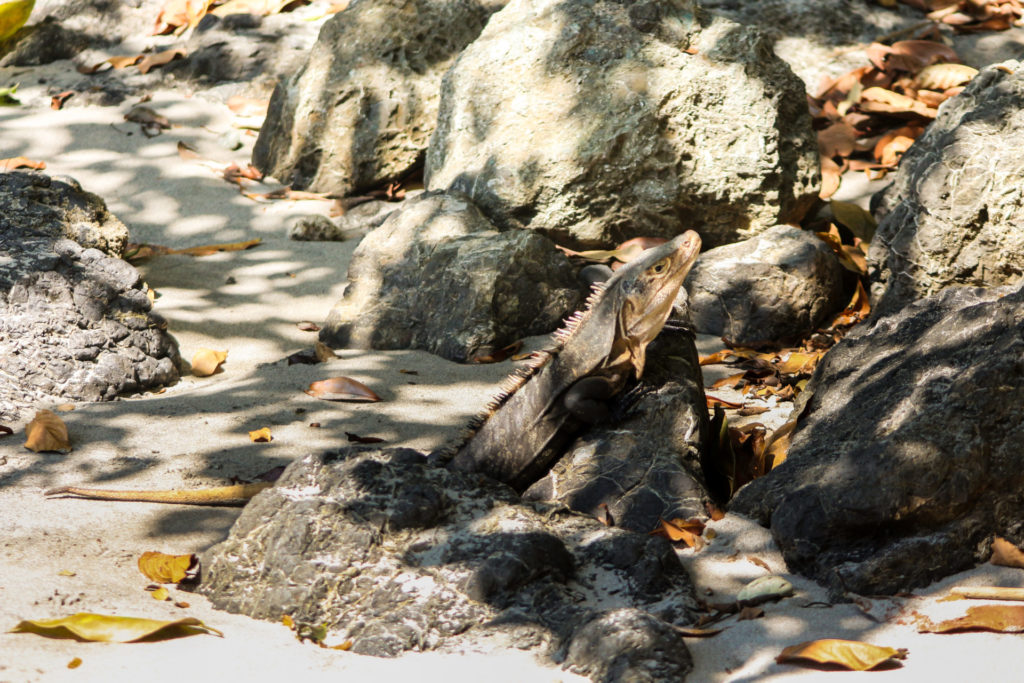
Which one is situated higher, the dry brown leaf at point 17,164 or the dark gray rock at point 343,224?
the dry brown leaf at point 17,164

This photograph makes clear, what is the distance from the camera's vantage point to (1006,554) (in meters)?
2.81

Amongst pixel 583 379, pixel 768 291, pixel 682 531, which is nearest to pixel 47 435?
pixel 583 379

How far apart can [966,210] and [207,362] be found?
12.5ft

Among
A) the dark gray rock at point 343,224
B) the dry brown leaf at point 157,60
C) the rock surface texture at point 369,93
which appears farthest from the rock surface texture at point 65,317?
the dry brown leaf at point 157,60

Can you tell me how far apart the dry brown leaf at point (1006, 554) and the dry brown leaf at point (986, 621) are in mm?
278

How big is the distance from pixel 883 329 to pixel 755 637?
175 centimetres

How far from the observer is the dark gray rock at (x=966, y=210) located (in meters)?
4.63

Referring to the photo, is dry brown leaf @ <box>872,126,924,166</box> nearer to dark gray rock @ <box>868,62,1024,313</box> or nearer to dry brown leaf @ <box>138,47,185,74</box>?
dark gray rock @ <box>868,62,1024,313</box>

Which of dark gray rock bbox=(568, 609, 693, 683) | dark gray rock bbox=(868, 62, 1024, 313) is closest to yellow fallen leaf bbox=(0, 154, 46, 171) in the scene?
dark gray rock bbox=(868, 62, 1024, 313)

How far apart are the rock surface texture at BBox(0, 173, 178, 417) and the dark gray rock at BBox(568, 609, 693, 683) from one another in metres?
2.97

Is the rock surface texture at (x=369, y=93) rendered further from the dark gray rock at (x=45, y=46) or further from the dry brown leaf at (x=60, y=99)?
the dark gray rock at (x=45, y=46)

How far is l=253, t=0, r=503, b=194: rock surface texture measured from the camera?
726cm

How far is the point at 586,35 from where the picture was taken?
245 inches

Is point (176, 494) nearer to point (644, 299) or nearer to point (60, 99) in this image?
point (644, 299)
